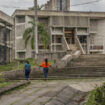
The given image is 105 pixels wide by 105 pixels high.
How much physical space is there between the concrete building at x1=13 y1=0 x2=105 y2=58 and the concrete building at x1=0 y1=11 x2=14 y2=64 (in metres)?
0.94

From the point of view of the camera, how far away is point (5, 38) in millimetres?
28688

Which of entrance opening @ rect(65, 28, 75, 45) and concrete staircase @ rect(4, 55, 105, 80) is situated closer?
concrete staircase @ rect(4, 55, 105, 80)

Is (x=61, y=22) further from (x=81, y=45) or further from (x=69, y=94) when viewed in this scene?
(x=69, y=94)

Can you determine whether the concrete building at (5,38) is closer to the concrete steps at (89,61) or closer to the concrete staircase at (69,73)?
the concrete steps at (89,61)

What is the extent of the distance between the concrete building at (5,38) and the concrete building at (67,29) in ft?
3.08

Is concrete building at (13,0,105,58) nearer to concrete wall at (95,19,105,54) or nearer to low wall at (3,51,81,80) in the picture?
concrete wall at (95,19,105,54)

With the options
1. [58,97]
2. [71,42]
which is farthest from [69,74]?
[71,42]

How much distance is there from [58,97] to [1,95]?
192cm

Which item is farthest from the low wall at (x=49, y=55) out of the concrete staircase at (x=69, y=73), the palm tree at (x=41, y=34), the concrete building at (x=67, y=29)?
the concrete building at (x=67, y=29)

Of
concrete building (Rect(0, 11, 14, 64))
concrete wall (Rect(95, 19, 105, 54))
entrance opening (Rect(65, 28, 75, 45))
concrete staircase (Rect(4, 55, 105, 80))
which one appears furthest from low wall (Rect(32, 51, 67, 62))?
concrete wall (Rect(95, 19, 105, 54))

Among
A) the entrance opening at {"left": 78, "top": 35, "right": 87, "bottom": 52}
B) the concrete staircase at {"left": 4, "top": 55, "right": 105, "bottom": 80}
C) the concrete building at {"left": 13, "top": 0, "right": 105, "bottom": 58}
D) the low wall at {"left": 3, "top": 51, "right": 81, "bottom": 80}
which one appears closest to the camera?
the low wall at {"left": 3, "top": 51, "right": 81, "bottom": 80}

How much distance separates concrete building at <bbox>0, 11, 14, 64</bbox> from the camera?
91.7 feet

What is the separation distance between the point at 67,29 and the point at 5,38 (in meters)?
10.8

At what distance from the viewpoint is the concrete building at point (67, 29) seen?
111 feet
